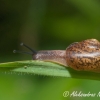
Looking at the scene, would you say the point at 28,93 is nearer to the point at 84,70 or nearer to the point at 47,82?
the point at 47,82

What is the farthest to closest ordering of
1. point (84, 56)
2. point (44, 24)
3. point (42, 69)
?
point (44, 24), point (84, 56), point (42, 69)

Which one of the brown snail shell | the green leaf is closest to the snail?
the brown snail shell

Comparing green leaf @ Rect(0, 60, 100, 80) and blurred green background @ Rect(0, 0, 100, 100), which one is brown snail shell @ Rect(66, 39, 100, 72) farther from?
blurred green background @ Rect(0, 0, 100, 100)

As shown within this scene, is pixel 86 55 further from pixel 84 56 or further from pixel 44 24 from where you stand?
pixel 44 24

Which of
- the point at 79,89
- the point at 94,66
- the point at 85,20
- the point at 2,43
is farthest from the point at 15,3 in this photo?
the point at 94,66

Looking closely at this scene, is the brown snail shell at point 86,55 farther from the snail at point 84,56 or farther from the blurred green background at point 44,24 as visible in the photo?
the blurred green background at point 44,24

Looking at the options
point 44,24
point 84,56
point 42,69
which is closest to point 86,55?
point 84,56

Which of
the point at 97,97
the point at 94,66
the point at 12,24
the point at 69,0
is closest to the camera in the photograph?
the point at 94,66

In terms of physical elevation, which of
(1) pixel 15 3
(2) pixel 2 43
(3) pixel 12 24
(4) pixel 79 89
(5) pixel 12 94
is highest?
(1) pixel 15 3

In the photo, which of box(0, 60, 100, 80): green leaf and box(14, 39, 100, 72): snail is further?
box(14, 39, 100, 72): snail
